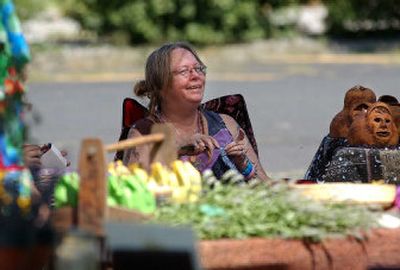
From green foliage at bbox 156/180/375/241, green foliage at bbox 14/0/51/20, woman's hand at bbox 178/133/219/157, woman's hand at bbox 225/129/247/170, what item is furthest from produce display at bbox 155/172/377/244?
green foliage at bbox 14/0/51/20

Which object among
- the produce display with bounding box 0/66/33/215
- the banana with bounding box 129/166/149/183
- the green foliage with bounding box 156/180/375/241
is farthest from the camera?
the banana with bounding box 129/166/149/183

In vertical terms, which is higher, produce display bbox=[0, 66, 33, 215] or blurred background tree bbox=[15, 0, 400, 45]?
produce display bbox=[0, 66, 33, 215]

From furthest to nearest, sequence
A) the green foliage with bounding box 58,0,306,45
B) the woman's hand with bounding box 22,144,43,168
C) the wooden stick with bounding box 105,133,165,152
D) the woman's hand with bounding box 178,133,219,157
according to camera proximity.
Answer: the green foliage with bounding box 58,0,306,45 < the woman's hand with bounding box 178,133,219,157 < the woman's hand with bounding box 22,144,43,168 < the wooden stick with bounding box 105,133,165,152

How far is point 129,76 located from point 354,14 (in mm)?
4697

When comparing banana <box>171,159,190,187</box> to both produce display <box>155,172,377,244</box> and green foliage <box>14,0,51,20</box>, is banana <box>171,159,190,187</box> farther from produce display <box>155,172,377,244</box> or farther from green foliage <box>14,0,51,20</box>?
green foliage <box>14,0,51,20</box>

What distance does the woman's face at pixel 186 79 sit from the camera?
5.32 metres

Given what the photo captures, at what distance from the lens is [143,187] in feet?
12.4

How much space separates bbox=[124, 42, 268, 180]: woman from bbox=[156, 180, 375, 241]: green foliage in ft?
4.43

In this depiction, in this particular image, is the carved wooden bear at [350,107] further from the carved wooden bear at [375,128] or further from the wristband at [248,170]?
the wristband at [248,170]

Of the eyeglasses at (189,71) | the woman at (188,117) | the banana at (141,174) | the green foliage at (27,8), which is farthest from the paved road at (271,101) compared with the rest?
the banana at (141,174)

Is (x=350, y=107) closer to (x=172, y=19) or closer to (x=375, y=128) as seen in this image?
(x=375, y=128)

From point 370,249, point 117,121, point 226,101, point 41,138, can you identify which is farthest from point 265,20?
point 370,249

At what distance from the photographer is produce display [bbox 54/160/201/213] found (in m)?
3.74

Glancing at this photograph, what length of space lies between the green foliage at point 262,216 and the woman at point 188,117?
1.35 m
